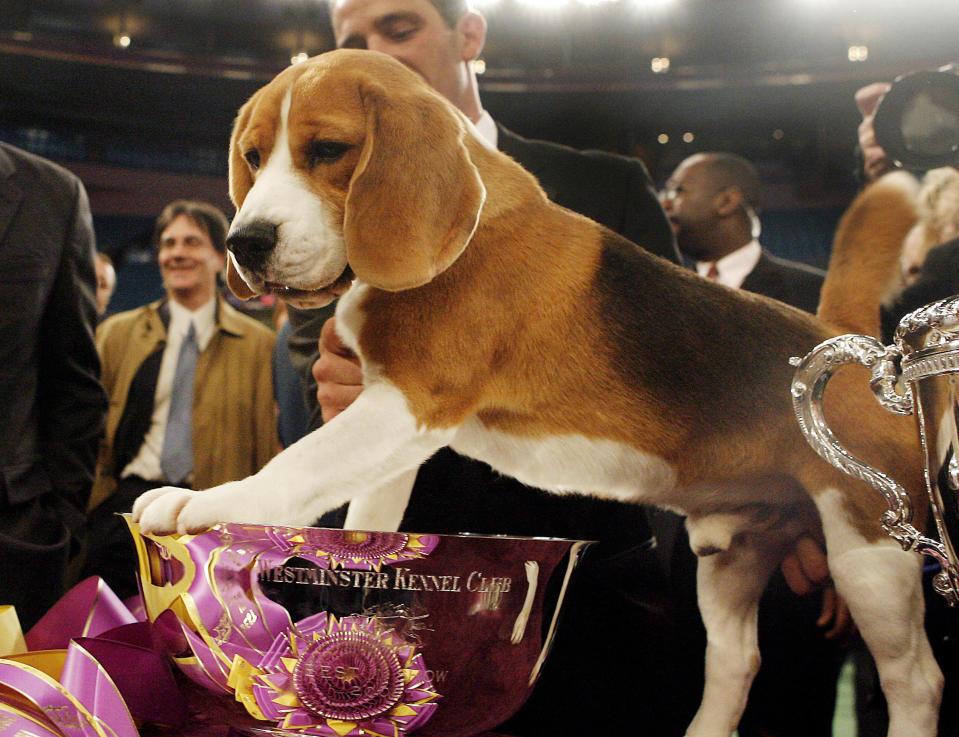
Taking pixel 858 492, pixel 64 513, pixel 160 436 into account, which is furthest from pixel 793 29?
pixel 64 513

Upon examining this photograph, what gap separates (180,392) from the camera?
96cm

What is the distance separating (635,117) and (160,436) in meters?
0.64

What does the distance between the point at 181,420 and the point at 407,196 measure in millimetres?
471

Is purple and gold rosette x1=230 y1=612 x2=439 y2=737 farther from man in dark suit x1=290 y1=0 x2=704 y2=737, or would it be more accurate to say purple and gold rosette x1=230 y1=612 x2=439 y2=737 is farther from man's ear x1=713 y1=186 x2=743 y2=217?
man's ear x1=713 y1=186 x2=743 y2=217

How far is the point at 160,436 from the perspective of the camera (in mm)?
954

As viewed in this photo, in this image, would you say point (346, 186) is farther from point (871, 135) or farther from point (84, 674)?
point (871, 135)

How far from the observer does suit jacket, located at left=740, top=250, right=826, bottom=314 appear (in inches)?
28.4

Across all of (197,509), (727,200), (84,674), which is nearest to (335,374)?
(197,509)

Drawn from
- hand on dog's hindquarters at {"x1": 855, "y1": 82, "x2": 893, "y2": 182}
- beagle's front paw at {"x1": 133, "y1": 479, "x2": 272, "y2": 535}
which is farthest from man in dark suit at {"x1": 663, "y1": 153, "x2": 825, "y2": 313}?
beagle's front paw at {"x1": 133, "y1": 479, "x2": 272, "y2": 535}

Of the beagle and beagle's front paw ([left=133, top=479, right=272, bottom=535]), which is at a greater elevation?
Result: the beagle

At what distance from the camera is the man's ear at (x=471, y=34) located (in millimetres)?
777

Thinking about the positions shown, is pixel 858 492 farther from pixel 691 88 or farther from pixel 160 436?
pixel 160 436

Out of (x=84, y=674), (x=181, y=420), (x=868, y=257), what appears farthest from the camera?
(x=181, y=420)

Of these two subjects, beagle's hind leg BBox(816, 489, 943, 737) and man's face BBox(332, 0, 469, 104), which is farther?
man's face BBox(332, 0, 469, 104)
